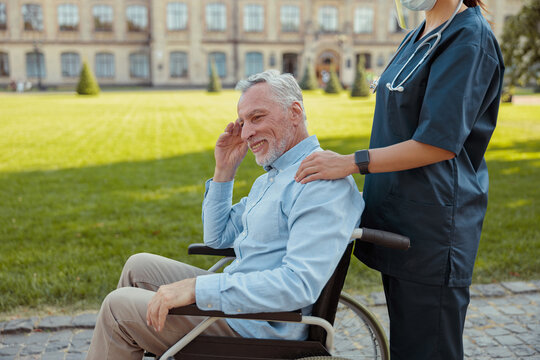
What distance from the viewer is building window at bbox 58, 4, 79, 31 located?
4416 cm

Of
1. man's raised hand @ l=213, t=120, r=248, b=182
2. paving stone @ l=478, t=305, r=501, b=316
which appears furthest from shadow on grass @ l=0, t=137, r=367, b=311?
paving stone @ l=478, t=305, r=501, b=316

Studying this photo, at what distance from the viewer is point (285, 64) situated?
47.0 metres

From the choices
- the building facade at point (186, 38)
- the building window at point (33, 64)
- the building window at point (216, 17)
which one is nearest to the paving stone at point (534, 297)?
the building facade at point (186, 38)

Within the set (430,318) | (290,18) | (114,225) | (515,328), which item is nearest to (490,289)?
(515,328)

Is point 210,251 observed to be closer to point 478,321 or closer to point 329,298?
point 329,298

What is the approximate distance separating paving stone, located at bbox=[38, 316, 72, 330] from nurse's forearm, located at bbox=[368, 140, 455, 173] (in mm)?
2483

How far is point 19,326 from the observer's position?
3328 mm

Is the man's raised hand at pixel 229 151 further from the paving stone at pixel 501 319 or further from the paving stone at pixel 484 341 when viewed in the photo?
the paving stone at pixel 501 319

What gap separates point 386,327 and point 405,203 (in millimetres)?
1752

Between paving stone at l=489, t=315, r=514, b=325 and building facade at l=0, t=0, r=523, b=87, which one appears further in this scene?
building facade at l=0, t=0, r=523, b=87

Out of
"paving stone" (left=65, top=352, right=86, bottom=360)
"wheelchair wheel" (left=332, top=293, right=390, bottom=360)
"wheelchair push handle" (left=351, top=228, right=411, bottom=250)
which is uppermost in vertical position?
"wheelchair push handle" (left=351, top=228, right=411, bottom=250)

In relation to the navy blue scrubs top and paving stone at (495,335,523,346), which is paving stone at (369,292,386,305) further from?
the navy blue scrubs top

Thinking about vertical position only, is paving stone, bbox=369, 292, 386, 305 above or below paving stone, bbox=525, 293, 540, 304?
above

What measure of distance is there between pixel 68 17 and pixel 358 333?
156ft
